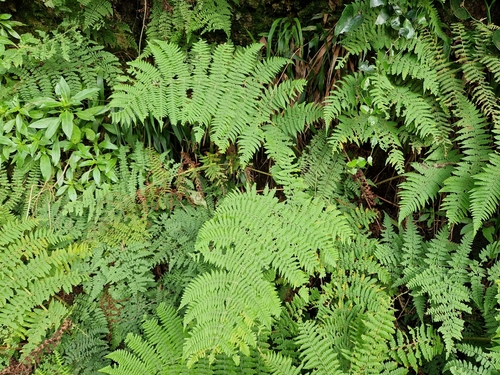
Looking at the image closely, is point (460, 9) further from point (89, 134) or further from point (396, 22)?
point (89, 134)

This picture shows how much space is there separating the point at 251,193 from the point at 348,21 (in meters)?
1.43

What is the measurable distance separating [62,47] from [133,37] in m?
0.65

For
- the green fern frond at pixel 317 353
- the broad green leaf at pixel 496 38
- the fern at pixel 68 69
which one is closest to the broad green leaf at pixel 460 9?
the broad green leaf at pixel 496 38

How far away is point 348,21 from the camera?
2.82 meters

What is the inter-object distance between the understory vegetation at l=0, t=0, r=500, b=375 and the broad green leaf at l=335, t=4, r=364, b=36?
0.02m

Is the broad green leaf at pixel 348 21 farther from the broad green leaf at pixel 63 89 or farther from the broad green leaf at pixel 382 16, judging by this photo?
the broad green leaf at pixel 63 89

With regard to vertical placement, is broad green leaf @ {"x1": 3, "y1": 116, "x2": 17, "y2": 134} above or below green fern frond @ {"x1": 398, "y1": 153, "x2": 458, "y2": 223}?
below

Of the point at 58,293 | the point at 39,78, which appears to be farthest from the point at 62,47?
the point at 58,293

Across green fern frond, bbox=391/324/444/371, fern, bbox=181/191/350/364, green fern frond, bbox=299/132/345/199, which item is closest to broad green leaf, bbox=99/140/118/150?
fern, bbox=181/191/350/364

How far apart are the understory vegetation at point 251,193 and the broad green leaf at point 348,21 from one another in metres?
0.02

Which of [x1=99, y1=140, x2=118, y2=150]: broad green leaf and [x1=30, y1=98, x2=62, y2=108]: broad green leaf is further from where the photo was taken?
[x1=99, y1=140, x2=118, y2=150]: broad green leaf

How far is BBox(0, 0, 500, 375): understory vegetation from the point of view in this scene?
2.80 m

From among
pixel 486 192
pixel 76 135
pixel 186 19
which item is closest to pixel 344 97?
pixel 486 192

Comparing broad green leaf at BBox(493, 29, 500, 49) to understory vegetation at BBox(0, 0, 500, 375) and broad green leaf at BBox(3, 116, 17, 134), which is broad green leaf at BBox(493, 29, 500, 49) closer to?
understory vegetation at BBox(0, 0, 500, 375)
